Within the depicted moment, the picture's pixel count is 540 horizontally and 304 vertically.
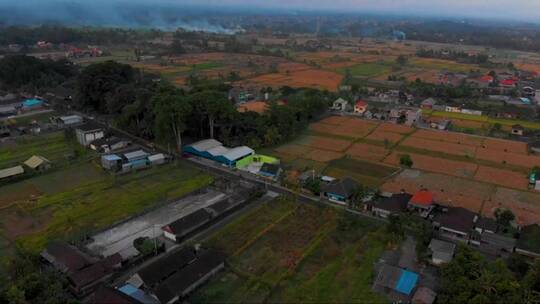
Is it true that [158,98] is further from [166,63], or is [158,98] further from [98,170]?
[166,63]

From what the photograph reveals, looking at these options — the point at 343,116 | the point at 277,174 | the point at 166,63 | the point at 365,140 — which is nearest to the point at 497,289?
the point at 277,174

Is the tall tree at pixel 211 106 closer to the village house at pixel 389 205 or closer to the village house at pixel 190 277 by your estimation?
the village house at pixel 389 205

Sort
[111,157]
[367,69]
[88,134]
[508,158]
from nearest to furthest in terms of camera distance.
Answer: [111,157], [508,158], [88,134], [367,69]

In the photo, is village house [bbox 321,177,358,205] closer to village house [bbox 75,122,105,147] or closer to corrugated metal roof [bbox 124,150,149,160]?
corrugated metal roof [bbox 124,150,149,160]

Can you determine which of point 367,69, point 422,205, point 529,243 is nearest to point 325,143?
point 422,205

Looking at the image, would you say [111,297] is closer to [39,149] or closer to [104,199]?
[104,199]

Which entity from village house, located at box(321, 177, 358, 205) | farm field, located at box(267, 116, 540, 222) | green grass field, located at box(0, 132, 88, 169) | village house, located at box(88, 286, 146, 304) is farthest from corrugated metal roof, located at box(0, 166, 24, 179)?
village house, located at box(321, 177, 358, 205)
